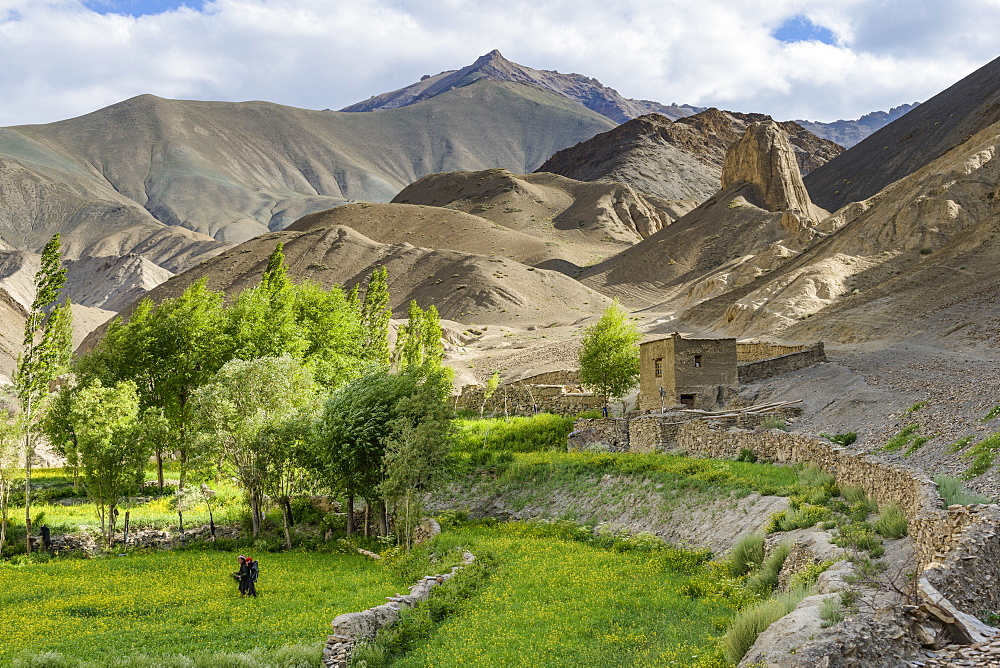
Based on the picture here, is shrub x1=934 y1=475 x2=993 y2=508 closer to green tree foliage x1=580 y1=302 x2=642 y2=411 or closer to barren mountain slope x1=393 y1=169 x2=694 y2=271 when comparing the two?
green tree foliage x1=580 y1=302 x2=642 y2=411

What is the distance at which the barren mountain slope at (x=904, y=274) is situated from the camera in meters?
53.2

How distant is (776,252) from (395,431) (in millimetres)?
81077

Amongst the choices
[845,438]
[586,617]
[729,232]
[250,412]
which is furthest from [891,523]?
[729,232]

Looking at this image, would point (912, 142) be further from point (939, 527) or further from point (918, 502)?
point (939, 527)

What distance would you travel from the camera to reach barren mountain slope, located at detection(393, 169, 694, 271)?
540 ft

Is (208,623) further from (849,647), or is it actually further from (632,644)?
(849,647)

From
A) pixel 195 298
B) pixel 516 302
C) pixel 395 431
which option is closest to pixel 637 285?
pixel 516 302

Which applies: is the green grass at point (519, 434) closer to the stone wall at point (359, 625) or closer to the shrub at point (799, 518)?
the shrub at point (799, 518)

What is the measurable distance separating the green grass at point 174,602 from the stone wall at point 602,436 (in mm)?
13540

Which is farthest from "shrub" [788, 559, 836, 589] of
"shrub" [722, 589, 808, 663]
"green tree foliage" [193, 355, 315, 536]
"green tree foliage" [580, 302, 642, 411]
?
"green tree foliage" [580, 302, 642, 411]

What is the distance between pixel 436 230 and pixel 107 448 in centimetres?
13108

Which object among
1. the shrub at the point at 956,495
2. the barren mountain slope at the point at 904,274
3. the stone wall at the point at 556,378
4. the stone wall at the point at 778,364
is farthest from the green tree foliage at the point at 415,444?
the barren mountain slope at the point at 904,274

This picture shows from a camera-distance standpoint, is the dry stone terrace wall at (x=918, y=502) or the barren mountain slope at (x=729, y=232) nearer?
the dry stone terrace wall at (x=918, y=502)

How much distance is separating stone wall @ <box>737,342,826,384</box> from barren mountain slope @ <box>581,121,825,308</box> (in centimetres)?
6123
